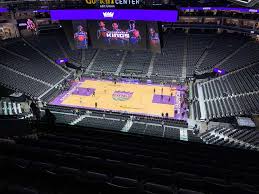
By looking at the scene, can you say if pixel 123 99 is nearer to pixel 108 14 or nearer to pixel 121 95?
pixel 121 95

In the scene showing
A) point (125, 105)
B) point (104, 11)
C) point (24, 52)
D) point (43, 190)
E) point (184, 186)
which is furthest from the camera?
point (24, 52)

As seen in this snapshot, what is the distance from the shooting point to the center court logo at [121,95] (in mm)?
39859

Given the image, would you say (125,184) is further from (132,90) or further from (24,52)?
(24,52)

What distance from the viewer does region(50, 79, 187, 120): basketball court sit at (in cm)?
3678

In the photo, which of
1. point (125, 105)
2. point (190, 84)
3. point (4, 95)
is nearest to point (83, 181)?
point (125, 105)

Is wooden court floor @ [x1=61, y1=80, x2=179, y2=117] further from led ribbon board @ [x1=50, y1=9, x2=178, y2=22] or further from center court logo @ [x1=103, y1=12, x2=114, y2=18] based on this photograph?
center court logo @ [x1=103, y1=12, x2=114, y2=18]

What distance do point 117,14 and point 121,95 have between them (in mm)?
13650

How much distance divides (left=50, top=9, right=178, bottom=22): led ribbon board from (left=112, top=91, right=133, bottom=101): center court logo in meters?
12.7

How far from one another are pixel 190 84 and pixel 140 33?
12988mm

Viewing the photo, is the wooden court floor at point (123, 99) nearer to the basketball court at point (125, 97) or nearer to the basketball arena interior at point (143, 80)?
the basketball court at point (125, 97)

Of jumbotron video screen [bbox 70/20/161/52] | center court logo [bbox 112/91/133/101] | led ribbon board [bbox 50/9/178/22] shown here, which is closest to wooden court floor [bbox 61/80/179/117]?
center court logo [bbox 112/91/133/101]

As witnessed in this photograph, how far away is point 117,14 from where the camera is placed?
40094mm

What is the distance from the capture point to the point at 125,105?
37.7 metres

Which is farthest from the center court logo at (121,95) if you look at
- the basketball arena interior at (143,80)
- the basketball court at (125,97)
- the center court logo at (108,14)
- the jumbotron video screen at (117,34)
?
the center court logo at (108,14)
